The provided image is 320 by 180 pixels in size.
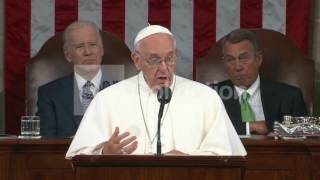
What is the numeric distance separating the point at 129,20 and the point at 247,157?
2.40 m

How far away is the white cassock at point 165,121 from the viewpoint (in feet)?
15.6

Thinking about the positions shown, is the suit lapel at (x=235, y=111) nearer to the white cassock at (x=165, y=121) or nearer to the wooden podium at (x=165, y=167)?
the white cassock at (x=165, y=121)

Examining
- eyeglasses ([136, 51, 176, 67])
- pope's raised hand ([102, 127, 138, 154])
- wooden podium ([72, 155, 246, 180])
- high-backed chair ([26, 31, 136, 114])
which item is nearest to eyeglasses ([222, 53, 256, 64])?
high-backed chair ([26, 31, 136, 114])

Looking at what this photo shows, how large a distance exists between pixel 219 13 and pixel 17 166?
107 inches

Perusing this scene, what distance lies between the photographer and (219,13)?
298 inches

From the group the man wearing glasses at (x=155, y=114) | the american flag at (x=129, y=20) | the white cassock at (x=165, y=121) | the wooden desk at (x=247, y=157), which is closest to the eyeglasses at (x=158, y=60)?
the man wearing glasses at (x=155, y=114)

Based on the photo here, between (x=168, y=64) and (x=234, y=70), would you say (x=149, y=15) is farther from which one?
(x=168, y=64)

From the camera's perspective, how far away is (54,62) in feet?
22.9

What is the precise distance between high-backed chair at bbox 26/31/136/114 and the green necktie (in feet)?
2.96

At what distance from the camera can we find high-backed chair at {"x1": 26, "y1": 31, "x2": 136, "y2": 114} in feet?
22.8

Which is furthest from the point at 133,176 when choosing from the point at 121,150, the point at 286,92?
the point at 286,92

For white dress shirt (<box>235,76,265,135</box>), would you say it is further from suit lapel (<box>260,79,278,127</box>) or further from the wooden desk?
the wooden desk

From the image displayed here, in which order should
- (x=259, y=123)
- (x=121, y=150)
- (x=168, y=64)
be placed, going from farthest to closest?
1. (x=259, y=123)
2. (x=168, y=64)
3. (x=121, y=150)

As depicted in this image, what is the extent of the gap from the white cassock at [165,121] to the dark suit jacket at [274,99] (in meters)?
1.39
